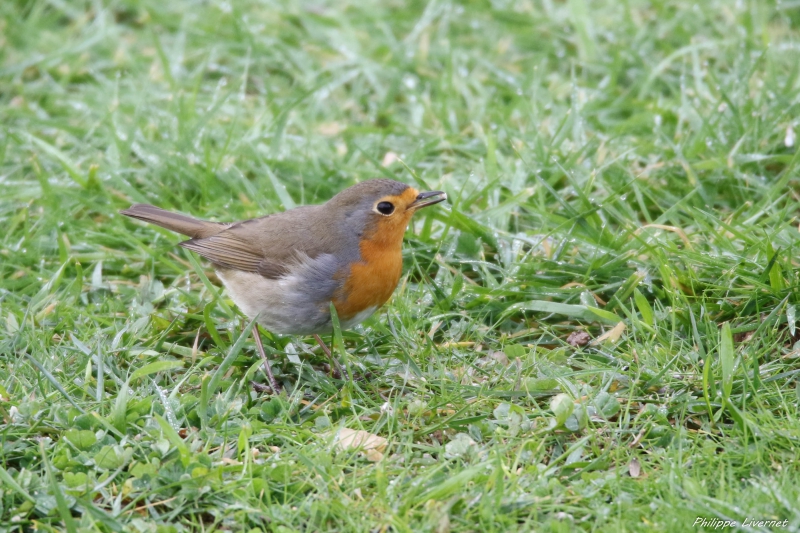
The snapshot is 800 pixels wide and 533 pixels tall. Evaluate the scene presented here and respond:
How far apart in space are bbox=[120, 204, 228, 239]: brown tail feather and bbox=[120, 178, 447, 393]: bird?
0.15 m

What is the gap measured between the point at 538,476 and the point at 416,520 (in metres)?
0.59

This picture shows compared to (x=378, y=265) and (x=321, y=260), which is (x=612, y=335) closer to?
(x=378, y=265)

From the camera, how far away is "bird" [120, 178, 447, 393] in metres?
5.04

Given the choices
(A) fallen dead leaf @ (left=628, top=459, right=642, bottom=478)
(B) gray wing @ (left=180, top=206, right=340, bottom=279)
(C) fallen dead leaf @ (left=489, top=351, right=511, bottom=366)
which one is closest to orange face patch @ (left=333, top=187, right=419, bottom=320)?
(B) gray wing @ (left=180, top=206, right=340, bottom=279)

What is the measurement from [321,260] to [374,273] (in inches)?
12.3

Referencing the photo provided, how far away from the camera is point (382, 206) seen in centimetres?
518

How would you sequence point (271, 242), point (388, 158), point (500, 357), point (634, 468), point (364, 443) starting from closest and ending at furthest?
point (634, 468)
point (364, 443)
point (500, 357)
point (271, 242)
point (388, 158)

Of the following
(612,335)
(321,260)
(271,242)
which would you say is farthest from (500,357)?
(271,242)

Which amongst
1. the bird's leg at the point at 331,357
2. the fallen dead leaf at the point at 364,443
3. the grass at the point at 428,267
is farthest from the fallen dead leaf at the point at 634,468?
the bird's leg at the point at 331,357

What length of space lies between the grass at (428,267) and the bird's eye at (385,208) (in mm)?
618

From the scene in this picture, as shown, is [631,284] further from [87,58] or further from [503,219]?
[87,58]

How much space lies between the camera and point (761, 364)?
4707 mm

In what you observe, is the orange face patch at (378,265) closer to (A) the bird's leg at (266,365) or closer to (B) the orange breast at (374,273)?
(B) the orange breast at (374,273)

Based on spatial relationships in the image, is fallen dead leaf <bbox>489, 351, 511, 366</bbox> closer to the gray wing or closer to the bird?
the bird
